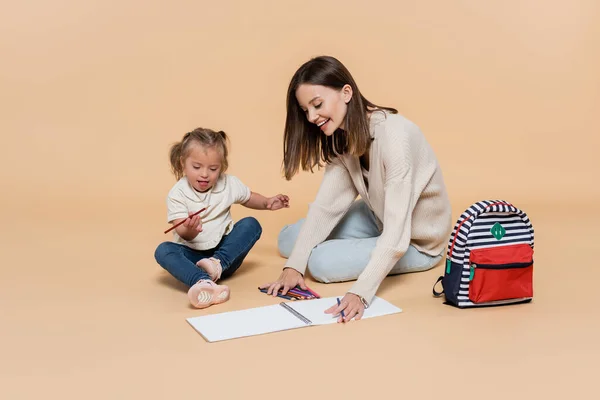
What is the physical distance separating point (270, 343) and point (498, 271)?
3.23ft

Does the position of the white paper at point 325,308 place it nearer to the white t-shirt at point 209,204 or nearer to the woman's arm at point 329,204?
the woman's arm at point 329,204

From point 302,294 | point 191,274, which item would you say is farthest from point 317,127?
point 191,274

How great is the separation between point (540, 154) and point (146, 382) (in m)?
3.71

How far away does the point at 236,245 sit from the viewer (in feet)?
12.6

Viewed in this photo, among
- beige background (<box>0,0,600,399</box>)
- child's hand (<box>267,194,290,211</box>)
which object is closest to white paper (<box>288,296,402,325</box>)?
child's hand (<box>267,194,290,211</box>)

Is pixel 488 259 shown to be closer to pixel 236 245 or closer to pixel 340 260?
pixel 340 260

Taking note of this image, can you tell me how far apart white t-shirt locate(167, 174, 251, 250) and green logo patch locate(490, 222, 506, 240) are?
122 cm

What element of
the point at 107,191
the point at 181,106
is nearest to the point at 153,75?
the point at 181,106

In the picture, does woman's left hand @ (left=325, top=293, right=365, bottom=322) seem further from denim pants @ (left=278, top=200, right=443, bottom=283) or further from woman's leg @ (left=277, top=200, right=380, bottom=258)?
woman's leg @ (left=277, top=200, right=380, bottom=258)

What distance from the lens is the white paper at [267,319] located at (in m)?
3.09

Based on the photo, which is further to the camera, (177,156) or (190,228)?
(177,156)

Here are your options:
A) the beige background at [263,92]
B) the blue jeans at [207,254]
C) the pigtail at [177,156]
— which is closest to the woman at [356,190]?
the blue jeans at [207,254]

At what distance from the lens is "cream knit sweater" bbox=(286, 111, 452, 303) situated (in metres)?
3.43

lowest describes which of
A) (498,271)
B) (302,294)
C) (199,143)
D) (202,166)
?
(302,294)
